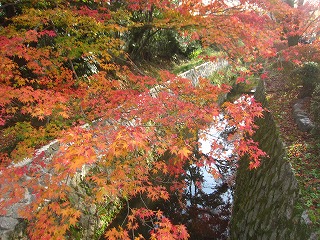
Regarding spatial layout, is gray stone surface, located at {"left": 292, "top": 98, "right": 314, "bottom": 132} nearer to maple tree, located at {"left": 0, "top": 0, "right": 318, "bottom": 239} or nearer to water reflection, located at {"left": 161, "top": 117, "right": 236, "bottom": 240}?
maple tree, located at {"left": 0, "top": 0, "right": 318, "bottom": 239}

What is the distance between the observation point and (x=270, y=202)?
5.06 m

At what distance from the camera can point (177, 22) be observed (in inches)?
336

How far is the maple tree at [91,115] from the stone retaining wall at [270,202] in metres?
0.47

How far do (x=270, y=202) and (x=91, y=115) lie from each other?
511 cm

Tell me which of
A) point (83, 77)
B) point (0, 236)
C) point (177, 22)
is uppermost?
point (177, 22)

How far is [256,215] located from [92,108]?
538cm

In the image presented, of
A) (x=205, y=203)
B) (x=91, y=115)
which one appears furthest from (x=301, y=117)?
(x=91, y=115)

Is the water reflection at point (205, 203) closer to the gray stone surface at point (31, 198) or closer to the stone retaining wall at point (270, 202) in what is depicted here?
the stone retaining wall at point (270, 202)

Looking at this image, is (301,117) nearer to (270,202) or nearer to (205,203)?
(270,202)

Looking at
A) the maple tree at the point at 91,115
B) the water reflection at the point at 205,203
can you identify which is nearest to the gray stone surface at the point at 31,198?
the maple tree at the point at 91,115

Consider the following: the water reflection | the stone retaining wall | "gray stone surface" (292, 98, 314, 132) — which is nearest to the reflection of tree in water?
the water reflection

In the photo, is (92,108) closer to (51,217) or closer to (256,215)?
(51,217)

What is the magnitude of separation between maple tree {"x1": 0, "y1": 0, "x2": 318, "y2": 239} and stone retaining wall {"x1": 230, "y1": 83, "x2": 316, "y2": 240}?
18.6 inches

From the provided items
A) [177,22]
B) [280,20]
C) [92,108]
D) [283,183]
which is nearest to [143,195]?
[92,108]
